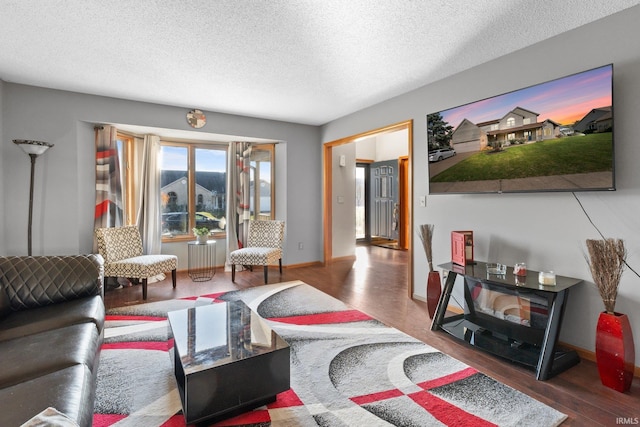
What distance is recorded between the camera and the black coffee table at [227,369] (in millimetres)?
1624

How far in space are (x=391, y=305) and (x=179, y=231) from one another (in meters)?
3.64

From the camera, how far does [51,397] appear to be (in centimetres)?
124

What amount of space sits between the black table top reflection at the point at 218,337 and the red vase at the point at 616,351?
6.61 feet

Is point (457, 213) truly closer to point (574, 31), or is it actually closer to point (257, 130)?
point (574, 31)

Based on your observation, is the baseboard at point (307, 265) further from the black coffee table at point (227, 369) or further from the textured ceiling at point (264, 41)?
the black coffee table at point (227, 369)

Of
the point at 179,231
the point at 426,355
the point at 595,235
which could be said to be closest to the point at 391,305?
the point at 426,355

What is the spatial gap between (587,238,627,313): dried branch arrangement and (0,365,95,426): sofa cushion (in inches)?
113

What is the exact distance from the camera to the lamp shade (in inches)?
125

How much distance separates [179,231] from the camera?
5277mm

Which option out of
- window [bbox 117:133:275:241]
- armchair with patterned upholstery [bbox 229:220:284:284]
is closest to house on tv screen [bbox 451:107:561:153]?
armchair with patterned upholstery [bbox 229:220:284:284]

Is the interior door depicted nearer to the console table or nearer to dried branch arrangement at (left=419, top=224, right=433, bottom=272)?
dried branch arrangement at (left=419, top=224, right=433, bottom=272)

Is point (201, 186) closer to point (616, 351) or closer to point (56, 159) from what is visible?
point (56, 159)

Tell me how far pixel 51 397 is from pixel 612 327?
2980 mm

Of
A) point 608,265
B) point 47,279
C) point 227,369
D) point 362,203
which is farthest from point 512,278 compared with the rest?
point 362,203
